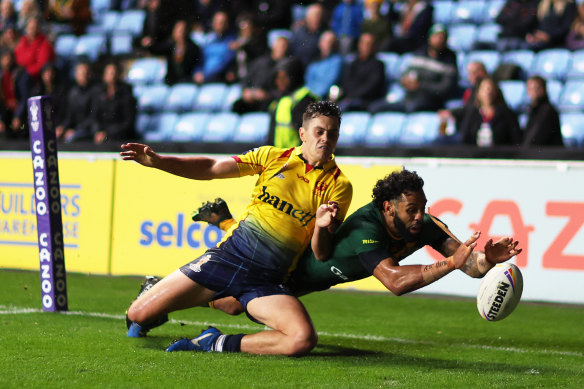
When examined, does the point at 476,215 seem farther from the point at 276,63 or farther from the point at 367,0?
the point at 367,0

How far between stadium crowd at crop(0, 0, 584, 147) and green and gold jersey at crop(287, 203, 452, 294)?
464cm

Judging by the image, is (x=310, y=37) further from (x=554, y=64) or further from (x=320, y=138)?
(x=320, y=138)

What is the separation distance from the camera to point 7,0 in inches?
719

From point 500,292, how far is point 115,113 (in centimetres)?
841

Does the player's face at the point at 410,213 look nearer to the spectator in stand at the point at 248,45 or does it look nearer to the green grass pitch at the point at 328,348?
the green grass pitch at the point at 328,348

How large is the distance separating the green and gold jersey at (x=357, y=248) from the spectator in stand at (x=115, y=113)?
281 inches

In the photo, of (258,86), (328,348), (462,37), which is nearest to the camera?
(328,348)

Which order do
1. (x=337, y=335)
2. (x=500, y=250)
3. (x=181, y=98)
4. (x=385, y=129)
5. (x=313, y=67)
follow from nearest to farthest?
(x=500, y=250), (x=337, y=335), (x=385, y=129), (x=313, y=67), (x=181, y=98)

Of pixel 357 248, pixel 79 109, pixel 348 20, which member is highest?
pixel 348 20

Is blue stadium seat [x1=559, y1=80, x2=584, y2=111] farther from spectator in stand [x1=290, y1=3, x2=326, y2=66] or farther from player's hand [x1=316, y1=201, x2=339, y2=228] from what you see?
player's hand [x1=316, y1=201, x2=339, y2=228]

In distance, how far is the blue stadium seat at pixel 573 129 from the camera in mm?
11790

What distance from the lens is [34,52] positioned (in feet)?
52.3

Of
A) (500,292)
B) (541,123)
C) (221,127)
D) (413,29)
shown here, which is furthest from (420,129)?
(500,292)

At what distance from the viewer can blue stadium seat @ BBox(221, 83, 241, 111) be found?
14.7 m
